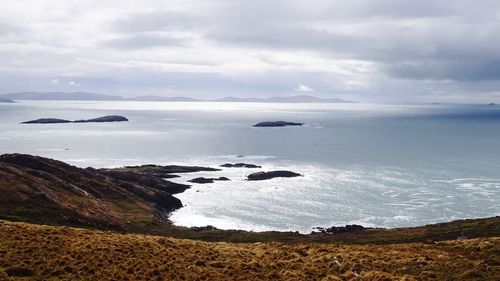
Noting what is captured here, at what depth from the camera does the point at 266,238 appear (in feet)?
314

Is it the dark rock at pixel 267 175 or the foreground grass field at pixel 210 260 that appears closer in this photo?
the foreground grass field at pixel 210 260

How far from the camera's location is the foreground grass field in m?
32.1

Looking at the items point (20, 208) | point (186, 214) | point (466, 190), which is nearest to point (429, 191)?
point (466, 190)

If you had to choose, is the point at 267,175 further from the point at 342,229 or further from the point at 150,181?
the point at 342,229

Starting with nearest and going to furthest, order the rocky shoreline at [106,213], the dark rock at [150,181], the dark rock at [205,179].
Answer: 1. the rocky shoreline at [106,213]
2. the dark rock at [150,181]
3. the dark rock at [205,179]

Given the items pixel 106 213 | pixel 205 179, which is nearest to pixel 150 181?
pixel 205 179

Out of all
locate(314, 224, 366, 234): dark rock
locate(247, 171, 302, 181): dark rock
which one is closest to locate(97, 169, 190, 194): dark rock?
locate(247, 171, 302, 181): dark rock

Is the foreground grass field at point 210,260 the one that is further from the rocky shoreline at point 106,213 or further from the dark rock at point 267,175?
the dark rock at point 267,175

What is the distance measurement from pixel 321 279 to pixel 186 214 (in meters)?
108

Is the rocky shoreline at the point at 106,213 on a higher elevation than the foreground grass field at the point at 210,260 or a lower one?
lower

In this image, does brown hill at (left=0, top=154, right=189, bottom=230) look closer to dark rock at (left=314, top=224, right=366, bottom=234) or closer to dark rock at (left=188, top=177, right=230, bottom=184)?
dark rock at (left=188, top=177, right=230, bottom=184)

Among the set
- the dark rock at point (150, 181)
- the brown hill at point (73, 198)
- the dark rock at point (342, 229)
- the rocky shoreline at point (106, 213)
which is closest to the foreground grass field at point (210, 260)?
the rocky shoreline at point (106, 213)

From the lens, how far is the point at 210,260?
37.1 meters

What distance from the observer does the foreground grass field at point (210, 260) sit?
1265 inches
